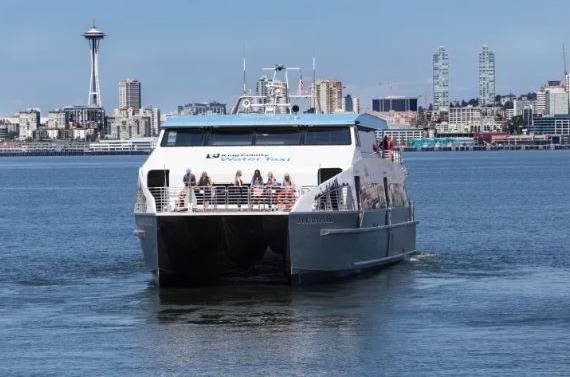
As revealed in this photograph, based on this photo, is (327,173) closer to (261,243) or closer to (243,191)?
(243,191)

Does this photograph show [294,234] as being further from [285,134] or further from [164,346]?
[164,346]

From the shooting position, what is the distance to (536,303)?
1233 inches

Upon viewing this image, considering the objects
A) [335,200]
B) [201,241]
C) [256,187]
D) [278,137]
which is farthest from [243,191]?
[335,200]

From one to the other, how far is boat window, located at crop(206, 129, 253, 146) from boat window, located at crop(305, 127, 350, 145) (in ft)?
4.36

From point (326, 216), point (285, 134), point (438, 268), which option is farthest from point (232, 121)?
point (438, 268)

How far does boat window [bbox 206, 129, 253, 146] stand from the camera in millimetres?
34375

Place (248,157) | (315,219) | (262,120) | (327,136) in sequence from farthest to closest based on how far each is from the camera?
(262,120) → (327,136) → (248,157) → (315,219)

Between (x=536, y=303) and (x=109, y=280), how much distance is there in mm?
10646

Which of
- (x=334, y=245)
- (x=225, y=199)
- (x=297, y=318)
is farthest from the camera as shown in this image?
(x=334, y=245)

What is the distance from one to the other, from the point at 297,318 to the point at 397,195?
10925 mm

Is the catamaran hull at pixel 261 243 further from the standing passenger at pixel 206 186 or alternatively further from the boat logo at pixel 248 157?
the boat logo at pixel 248 157

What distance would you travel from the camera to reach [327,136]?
3434 centimetres

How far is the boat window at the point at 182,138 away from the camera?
34406 mm

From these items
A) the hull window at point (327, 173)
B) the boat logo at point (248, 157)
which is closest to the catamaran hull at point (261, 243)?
the hull window at point (327, 173)
